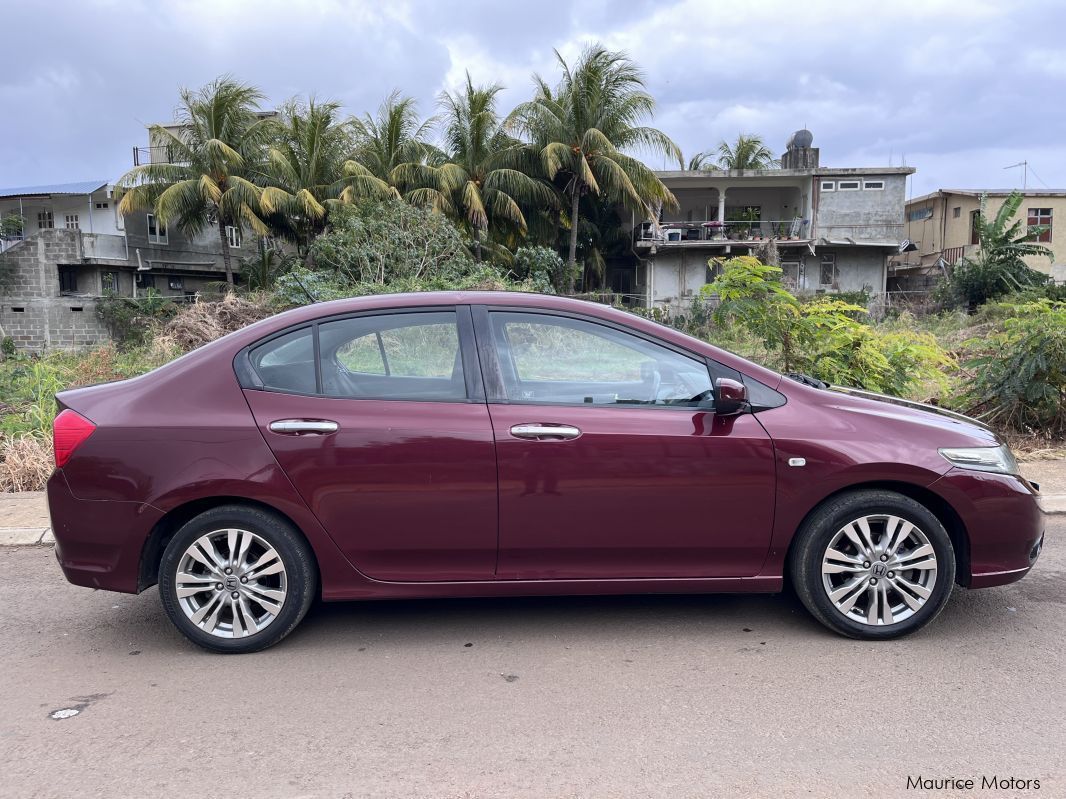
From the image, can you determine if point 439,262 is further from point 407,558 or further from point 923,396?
point 407,558

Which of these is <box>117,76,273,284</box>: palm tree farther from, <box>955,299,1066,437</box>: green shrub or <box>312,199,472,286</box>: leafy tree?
<box>955,299,1066,437</box>: green shrub

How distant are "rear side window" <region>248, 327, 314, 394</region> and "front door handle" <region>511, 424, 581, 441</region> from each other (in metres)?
1.03

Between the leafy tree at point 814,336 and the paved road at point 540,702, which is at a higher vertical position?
the leafy tree at point 814,336

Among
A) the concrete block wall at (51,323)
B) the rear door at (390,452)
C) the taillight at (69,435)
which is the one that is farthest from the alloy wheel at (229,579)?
the concrete block wall at (51,323)

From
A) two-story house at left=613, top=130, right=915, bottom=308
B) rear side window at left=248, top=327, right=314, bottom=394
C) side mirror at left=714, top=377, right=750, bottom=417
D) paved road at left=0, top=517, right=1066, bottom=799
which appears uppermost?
two-story house at left=613, top=130, right=915, bottom=308

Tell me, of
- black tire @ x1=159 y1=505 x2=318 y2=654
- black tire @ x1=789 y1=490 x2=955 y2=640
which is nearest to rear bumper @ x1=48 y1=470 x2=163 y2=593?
black tire @ x1=159 y1=505 x2=318 y2=654

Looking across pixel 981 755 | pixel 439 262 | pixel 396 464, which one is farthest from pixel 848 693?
pixel 439 262

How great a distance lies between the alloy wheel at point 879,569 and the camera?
3.77 meters

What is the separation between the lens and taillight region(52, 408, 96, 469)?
3707 millimetres

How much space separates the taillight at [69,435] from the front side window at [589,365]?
6.49 ft

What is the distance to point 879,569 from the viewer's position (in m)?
3.78

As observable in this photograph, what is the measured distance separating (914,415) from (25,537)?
19.9 feet

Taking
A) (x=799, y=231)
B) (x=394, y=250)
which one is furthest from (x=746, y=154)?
(x=394, y=250)

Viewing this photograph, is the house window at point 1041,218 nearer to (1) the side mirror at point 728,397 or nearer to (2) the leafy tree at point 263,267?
(2) the leafy tree at point 263,267
